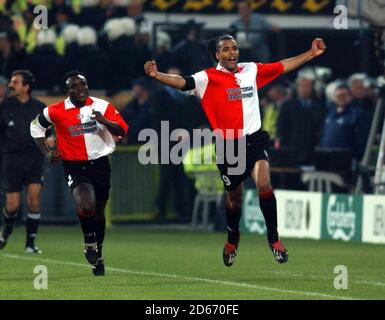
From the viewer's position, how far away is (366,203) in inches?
888

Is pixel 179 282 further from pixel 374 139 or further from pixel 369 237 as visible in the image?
pixel 374 139

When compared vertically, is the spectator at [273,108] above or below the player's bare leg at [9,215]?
above

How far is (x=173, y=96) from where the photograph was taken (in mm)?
27141

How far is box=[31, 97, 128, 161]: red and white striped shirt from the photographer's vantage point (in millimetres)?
16578

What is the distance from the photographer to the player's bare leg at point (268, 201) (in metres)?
16.3

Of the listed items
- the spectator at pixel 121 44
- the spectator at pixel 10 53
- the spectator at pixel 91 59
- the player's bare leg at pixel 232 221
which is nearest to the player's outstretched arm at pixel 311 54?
the player's bare leg at pixel 232 221

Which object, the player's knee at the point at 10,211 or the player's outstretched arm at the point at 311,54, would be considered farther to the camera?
the player's knee at the point at 10,211

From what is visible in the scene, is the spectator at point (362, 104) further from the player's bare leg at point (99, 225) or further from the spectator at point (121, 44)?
the player's bare leg at point (99, 225)

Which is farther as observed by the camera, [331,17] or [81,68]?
[331,17]

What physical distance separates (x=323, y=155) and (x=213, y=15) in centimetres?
579

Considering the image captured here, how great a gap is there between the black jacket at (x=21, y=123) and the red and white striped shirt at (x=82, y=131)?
371 cm

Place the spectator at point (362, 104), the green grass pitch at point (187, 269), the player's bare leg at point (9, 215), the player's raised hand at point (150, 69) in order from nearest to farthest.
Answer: the green grass pitch at point (187, 269) < the player's raised hand at point (150, 69) < the player's bare leg at point (9, 215) < the spectator at point (362, 104)

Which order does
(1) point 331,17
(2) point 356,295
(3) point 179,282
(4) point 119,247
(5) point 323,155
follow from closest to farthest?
(2) point 356,295 < (3) point 179,282 < (4) point 119,247 < (5) point 323,155 < (1) point 331,17

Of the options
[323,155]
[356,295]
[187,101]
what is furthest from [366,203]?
[356,295]
